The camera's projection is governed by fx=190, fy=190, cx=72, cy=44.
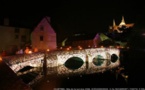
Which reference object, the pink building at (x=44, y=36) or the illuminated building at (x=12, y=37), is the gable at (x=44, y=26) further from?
the illuminated building at (x=12, y=37)

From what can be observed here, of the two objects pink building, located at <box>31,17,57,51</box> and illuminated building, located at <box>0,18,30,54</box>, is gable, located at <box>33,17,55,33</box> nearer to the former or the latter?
pink building, located at <box>31,17,57,51</box>

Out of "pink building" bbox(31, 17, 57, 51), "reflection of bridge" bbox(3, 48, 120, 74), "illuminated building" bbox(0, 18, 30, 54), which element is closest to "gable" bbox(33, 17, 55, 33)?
"pink building" bbox(31, 17, 57, 51)

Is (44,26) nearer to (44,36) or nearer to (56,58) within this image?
(44,36)

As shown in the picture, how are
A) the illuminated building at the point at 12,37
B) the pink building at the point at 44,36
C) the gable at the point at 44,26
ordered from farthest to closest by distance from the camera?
the gable at the point at 44,26 < the pink building at the point at 44,36 < the illuminated building at the point at 12,37

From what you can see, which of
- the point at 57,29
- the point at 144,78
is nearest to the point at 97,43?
the point at 57,29

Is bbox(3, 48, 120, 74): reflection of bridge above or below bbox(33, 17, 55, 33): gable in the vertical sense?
below

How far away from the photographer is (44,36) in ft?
162

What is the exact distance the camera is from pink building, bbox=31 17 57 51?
160ft

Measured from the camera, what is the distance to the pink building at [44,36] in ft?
160

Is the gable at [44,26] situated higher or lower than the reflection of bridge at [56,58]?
higher

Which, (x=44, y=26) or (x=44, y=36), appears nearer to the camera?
(x=44, y=36)

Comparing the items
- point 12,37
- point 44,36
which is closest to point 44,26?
point 44,36

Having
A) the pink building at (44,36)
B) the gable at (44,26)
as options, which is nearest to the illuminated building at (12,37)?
the pink building at (44,36)

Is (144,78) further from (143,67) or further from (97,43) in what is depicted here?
(97,43)
